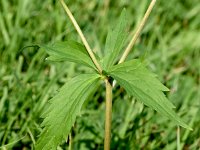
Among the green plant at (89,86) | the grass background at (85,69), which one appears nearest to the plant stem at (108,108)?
the green plant at (89,86)

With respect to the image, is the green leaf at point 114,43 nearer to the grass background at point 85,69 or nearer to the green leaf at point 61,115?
the green leaf at point 61,115

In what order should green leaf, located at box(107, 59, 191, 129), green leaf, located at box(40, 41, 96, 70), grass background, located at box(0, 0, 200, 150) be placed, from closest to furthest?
1. green leaf, located at box(107, 59, 191, 129)
2. green leaf, located at box(40, 41, 96, 70)
3. grass background, located at box(0, 0, 200, 150)

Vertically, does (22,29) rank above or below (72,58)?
above

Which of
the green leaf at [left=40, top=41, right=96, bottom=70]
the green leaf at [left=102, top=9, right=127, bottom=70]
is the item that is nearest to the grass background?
the green leaf at [left=40, top=41, right=96, bottom=70]

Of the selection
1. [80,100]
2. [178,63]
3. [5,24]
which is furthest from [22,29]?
[80,100]

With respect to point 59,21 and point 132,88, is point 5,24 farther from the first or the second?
point 132,88

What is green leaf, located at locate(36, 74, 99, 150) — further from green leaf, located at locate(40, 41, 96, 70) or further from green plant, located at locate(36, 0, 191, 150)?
green leaf, located at locate(40, 41, 96, 70)
